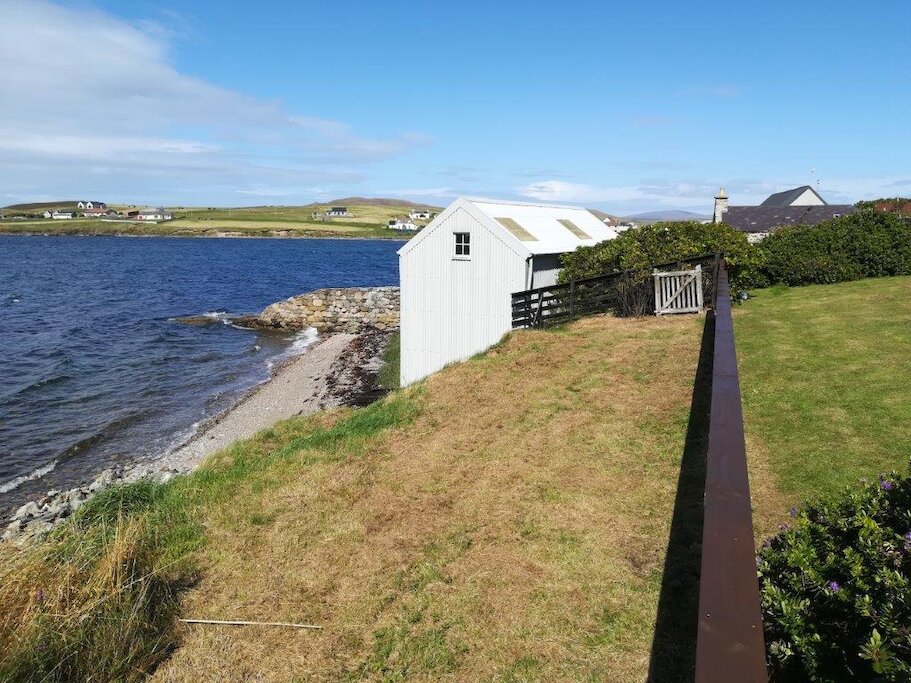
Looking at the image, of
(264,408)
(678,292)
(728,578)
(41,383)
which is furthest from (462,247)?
(41,383)

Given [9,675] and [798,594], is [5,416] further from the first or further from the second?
[798,594]

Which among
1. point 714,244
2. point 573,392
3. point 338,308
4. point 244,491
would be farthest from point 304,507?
point 338,308

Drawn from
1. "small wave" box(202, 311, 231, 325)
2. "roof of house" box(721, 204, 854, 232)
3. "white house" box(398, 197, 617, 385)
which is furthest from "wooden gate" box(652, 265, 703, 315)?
"small wave" box(202, 311, 231, 325)

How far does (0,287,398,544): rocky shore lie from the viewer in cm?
1770

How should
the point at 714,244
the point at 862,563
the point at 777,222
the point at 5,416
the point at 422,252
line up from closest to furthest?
1. the point at 862,563
2. the point at 714,244
3. the point at 422,252
4. the point at 5,416
5. the point at 777,222

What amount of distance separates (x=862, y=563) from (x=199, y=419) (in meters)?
27.2

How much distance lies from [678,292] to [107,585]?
18.1 m

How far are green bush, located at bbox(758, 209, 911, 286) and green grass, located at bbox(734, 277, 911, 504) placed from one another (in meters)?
5.11

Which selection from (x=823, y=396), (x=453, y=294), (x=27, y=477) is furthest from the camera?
(x=453, y=294)

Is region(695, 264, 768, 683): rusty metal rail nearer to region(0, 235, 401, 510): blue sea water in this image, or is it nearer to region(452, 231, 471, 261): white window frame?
region(452, 231, 471, 261): white window frame

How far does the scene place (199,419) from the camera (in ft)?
88.2

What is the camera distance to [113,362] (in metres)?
37.0

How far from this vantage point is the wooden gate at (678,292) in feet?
64.0

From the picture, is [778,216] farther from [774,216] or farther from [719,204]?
[719,204]
